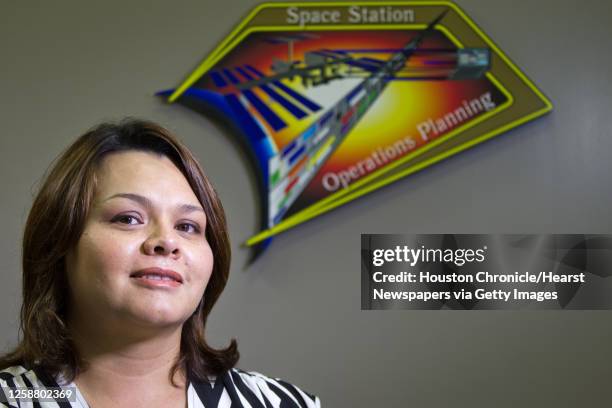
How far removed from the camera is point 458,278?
2.55m

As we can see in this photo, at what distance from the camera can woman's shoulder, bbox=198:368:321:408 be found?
118 centimetres

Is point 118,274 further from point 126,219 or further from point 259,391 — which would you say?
point 259,391

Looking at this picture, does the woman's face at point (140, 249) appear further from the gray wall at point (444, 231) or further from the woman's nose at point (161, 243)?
the gray wall at point (444, 231)

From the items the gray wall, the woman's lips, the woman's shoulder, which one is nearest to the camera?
the woman's lips

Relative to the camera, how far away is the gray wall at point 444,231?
2480mm

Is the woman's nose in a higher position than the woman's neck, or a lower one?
higher

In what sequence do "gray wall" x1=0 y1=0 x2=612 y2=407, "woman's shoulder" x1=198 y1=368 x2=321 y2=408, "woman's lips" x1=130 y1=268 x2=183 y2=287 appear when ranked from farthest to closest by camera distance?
"gray wall" x1=0 y1=0 x2=612 y2=407 < "woman's shoulder" x1=198 y1=368 x2=321 y2=408 < "woman's lips" x1=130 y1=268 x2=183 y2=287

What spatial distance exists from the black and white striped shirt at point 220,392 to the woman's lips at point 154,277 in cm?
20

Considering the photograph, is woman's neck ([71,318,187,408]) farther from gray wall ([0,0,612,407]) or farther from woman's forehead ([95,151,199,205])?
gray wall ([0,0,612,407])

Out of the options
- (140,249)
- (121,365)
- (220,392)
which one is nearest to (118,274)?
(140,249)

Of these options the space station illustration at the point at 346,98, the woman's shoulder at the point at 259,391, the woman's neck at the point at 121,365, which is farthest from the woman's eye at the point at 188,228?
the space station illustration at the point at 346,98

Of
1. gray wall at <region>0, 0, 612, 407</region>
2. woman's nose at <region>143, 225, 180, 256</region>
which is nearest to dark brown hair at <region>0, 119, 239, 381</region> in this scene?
woman's nose at <region>143, 225, 180, 256</region>

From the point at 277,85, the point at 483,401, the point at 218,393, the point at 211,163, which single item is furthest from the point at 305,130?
the point at 218,393

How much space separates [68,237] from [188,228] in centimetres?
17
